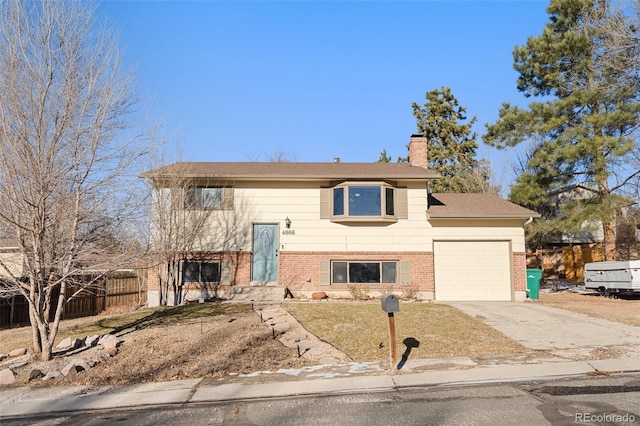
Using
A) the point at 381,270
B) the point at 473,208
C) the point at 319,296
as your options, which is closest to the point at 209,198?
the point at 319,296

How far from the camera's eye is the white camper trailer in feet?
52.3

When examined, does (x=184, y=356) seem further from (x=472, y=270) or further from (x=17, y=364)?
(x=472, y=270)

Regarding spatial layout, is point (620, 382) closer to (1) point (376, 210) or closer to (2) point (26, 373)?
(2) point (26, 373)

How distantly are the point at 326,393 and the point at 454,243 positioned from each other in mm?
11769

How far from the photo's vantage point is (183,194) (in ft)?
51.8

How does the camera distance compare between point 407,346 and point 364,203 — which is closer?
point 407,346

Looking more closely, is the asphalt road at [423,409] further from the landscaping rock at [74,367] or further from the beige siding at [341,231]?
the beige siding at [341,231]

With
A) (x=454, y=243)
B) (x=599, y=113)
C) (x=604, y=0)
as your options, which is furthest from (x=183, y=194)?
(x=604, y=0)

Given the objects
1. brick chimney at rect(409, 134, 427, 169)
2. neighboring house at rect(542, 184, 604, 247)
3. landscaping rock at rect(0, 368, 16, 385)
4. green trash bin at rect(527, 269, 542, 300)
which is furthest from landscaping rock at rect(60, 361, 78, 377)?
neighboring house at rect(542, 184, 604, 247)

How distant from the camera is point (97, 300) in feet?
55.0

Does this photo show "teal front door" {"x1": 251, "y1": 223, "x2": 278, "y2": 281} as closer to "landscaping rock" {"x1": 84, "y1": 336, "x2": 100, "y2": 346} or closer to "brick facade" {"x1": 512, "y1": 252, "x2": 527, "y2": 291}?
"landscaping rock" {"x1": 84, "y1": 336, "x2": 100, "y2": 346}

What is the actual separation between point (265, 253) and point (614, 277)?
14.2 m

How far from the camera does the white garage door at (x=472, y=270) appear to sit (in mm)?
16156
